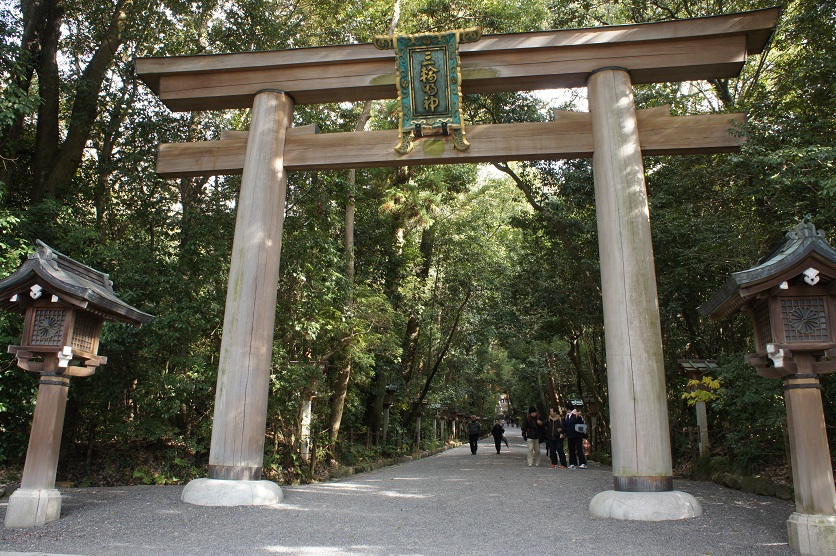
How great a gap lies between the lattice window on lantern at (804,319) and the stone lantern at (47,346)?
20.2 ft

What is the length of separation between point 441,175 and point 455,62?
859 centimetres

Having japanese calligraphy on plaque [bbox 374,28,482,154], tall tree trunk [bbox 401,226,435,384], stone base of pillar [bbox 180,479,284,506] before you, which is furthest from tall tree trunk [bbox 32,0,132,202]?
tall tree trunk [bbox 401,226,435,384]

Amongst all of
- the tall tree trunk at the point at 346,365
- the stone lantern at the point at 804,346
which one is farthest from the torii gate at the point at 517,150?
the tall tree trunk at the point at 346,365

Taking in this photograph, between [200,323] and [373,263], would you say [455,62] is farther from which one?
[373,263]

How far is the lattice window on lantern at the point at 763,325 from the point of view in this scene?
456cm

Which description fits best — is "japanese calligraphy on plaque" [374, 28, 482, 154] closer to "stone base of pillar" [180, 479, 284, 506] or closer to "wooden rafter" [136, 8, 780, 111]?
"wooden rafter" [136, 8, 780, 111]

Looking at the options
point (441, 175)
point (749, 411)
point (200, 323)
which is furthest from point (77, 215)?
point (749, 411)

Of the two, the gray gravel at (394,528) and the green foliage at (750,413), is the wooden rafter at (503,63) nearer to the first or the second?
the green foliage at (750,413)

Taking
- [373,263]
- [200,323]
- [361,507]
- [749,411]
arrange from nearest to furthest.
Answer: [361,507] → [749,411] → [200,323] → [373,263]

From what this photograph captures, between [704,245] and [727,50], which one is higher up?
[727,50]

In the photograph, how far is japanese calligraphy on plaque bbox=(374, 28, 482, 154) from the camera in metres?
6.83

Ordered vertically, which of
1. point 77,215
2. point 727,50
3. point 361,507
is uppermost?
point 727,50

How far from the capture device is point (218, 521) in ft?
16.8

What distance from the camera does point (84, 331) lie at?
5.62 meters
